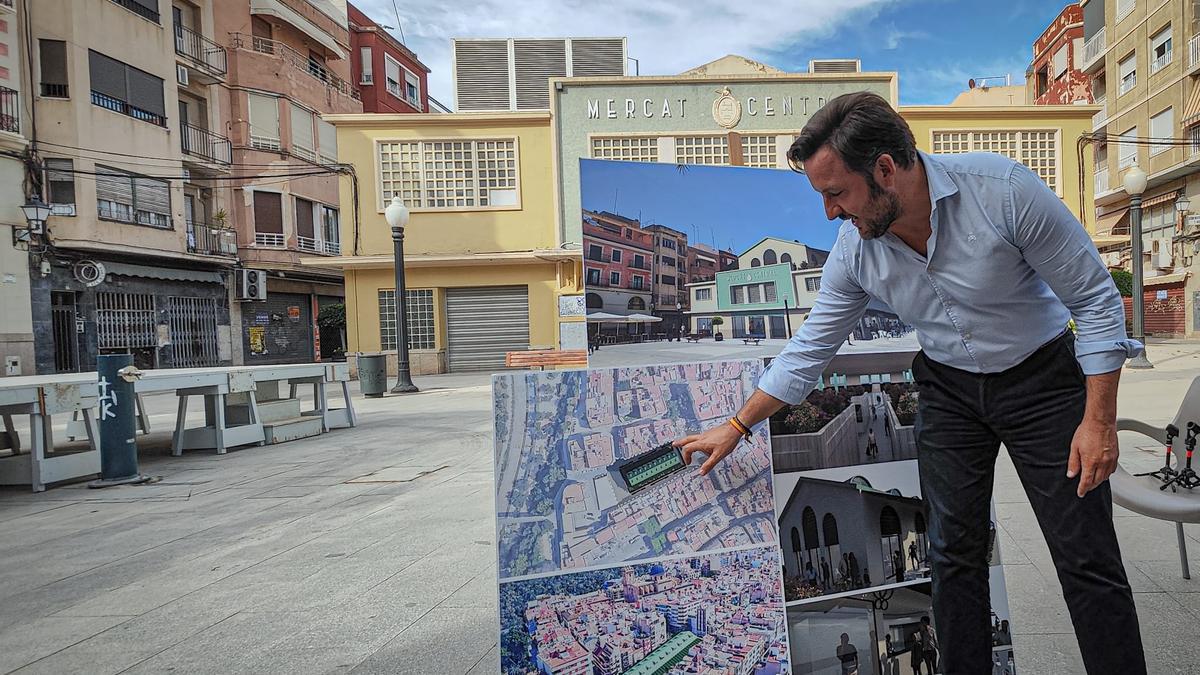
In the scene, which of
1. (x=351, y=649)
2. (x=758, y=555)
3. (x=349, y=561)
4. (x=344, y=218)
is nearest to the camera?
(x=758, y=555)

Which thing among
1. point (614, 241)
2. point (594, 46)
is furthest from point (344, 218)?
point (614, 241)

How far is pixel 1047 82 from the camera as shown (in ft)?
117

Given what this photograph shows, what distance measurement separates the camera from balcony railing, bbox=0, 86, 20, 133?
17.1 metres

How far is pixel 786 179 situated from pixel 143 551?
387 cm

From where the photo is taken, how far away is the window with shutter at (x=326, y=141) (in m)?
26.9

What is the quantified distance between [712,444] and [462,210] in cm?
1884

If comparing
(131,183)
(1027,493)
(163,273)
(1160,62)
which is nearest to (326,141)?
(131,183)

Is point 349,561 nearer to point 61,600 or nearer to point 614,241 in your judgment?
point 61,600

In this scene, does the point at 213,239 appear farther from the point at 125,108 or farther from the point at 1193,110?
the point at 1193,110

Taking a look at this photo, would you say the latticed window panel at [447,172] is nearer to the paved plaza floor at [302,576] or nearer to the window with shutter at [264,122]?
the window with shutter at [264,122]

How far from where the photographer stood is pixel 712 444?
6.17 feet

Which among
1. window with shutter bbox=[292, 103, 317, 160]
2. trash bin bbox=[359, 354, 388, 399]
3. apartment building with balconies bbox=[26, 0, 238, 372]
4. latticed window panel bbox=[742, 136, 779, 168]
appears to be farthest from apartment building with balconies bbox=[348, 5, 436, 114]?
trash bin bbox=[359, 354, 388, 399]

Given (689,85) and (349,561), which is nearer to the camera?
(349,561)

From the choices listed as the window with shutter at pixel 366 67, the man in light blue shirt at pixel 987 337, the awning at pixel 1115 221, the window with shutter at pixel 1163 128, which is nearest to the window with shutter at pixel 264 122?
the window with shutter at pixel 366 67
